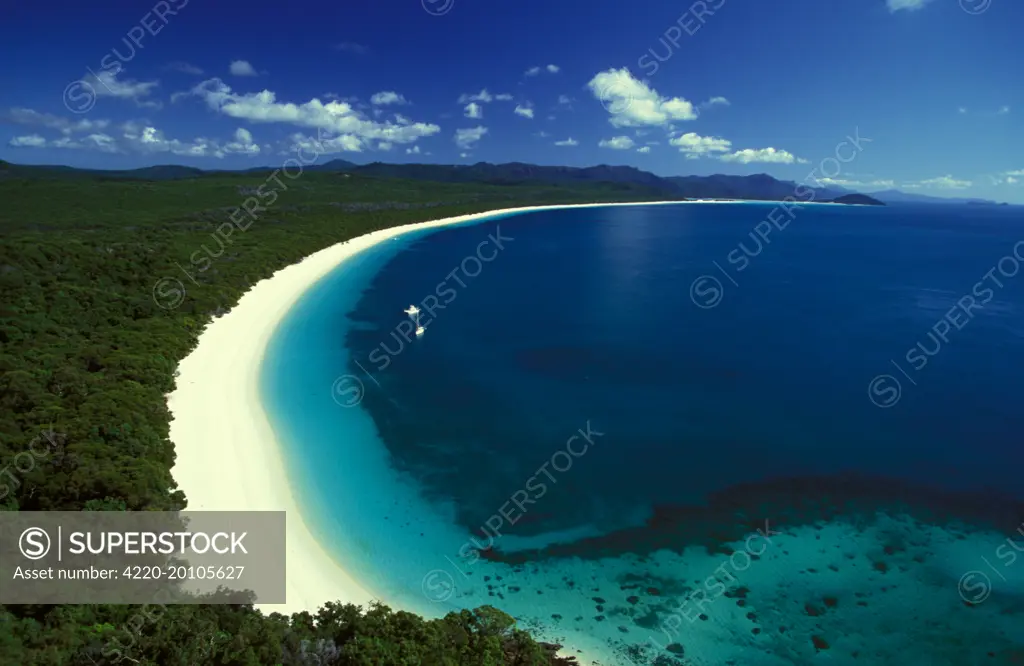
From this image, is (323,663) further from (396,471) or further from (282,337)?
(282,337)

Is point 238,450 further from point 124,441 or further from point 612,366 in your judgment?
point 612,366

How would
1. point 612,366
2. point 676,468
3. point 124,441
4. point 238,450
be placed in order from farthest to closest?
point 612,366, point 676,468, point 238,450, point 124,441

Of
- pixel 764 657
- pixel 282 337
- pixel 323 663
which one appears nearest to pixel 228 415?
pixel 282 337

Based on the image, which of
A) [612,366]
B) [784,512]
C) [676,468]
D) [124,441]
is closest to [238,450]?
[124,441]

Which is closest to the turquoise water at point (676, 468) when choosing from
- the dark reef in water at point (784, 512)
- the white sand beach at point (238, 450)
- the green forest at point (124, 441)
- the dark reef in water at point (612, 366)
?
the dark reef in water at point (784, 512)

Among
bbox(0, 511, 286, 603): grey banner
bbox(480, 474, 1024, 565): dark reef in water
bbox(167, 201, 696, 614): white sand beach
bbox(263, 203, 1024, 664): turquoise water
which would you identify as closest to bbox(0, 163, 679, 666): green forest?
bbox(0, 511, 286, 603): grey banner

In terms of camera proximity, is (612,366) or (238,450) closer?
(238,450)

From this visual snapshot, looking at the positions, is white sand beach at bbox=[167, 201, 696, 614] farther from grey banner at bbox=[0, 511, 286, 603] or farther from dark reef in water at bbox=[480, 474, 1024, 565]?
dark reef in water at bbox=[480, 474, 1024, 565]
